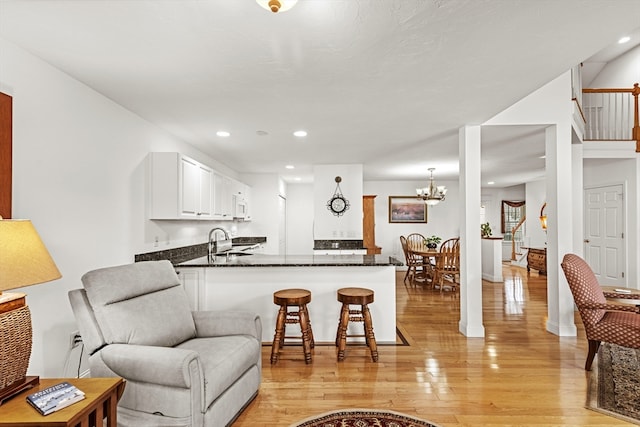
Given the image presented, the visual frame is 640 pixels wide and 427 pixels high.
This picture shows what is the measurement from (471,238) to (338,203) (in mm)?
3111

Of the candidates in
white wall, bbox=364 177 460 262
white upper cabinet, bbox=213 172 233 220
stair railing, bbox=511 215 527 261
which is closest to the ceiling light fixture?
white upper cabinet, bbox=213 172 233 220

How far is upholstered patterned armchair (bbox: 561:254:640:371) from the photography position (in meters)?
2.81

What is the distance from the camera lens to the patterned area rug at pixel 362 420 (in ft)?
7.30

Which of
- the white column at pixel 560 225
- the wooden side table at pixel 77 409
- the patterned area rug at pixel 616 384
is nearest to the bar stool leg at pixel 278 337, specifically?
the wooden side table at pixel 77 409

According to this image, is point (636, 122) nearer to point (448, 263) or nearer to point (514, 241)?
point (448, 263)

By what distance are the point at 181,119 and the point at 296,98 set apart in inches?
54.5

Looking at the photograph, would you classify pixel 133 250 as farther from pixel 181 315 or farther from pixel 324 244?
pixel 324 244

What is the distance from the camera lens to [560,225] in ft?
13.2

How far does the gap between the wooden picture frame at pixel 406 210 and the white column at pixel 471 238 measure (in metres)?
5.12

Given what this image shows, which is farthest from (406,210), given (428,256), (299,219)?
(299,219)

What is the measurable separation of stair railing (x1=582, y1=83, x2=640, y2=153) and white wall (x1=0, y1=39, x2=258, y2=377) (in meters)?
6.89

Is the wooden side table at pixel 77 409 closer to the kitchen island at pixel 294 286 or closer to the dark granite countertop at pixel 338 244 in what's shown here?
the kitchen island at pixel 294 286

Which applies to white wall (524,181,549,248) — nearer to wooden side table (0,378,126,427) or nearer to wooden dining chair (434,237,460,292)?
wooden dining chair (434,237,460,292)

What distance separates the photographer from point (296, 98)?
9.98 ft
